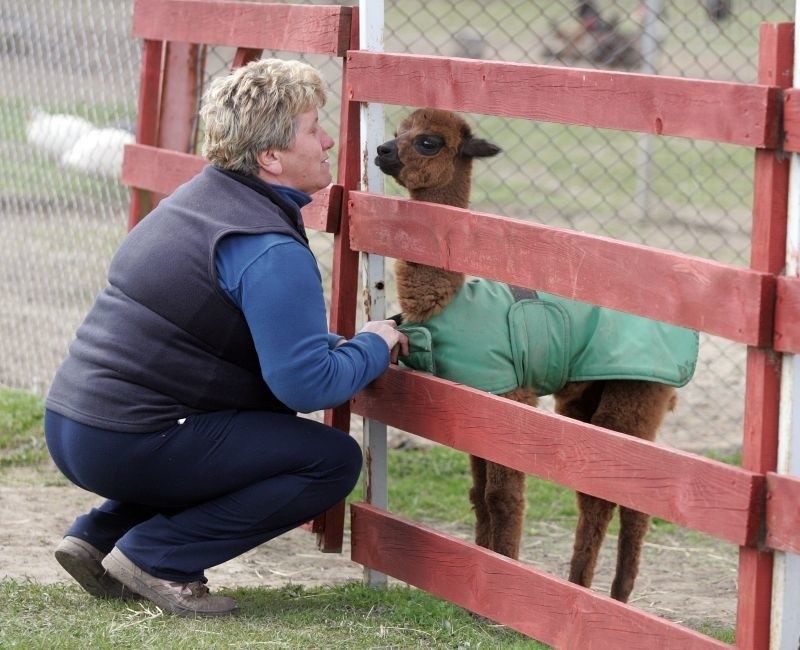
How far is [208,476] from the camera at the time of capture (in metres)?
3.43

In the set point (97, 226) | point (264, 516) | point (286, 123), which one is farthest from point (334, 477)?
point (97, 226)

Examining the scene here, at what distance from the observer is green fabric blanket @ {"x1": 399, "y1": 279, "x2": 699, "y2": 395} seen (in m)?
3.76

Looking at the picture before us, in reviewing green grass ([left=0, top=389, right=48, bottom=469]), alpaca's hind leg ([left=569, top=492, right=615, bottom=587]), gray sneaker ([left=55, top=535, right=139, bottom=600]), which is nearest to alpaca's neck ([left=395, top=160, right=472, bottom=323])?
alpaca's hind leg ([left=569, top=492, right=615, bottom=587])

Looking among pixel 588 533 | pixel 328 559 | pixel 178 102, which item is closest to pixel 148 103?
pixel 178 102

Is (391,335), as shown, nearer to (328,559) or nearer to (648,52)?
(328,559)

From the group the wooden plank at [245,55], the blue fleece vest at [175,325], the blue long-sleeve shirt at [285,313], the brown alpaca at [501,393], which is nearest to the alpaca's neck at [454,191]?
the brown alpaca at [501,393]

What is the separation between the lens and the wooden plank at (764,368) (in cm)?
262

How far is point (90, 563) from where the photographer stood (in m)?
3.66

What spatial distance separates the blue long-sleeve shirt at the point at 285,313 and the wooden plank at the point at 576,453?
399 mm

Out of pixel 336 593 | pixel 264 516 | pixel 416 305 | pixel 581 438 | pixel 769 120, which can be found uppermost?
pixel 769 120

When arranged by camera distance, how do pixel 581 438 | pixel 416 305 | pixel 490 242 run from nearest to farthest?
pixel 581 438 < pixel 490 242 < pixel 416 305

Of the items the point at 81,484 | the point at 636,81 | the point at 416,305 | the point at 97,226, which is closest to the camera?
the point at 636,81

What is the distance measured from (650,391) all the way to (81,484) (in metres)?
1.80

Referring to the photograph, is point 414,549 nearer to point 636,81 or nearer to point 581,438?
point 581,438
